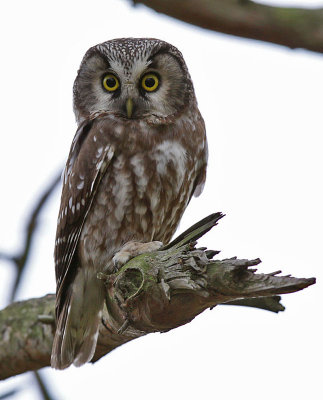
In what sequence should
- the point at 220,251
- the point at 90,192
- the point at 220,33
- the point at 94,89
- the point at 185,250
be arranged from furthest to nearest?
the point at 94,89 → the point at 90,192 → the point at 220,33 → the point at 185,250 → the point at 220,251

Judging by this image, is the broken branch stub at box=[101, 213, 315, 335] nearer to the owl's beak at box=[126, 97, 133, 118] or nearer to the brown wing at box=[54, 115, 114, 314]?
the brown wing at box=[54, 115, 114, 314]

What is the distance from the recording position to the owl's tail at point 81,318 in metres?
4.51

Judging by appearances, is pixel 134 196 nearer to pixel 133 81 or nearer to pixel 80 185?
pixel 80 185

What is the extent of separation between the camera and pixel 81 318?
4660 millimetres

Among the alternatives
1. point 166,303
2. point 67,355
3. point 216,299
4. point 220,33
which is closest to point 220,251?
point 216,299

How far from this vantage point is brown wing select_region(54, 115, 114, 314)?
175 inches

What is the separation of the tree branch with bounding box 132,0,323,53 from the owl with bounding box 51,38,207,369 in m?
1.30

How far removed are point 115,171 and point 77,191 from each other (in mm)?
298

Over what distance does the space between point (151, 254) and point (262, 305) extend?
1.95 feet

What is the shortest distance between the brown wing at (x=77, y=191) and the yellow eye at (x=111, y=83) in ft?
0.84

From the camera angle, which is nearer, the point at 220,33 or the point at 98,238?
the point at 220,33

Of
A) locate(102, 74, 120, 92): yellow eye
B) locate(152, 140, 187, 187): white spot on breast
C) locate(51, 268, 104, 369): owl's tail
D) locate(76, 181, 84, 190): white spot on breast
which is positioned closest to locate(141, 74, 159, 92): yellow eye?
locate(102, 74, 120, 92): yellow eye

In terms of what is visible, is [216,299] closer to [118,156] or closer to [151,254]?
[151,254]

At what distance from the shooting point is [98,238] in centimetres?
449
